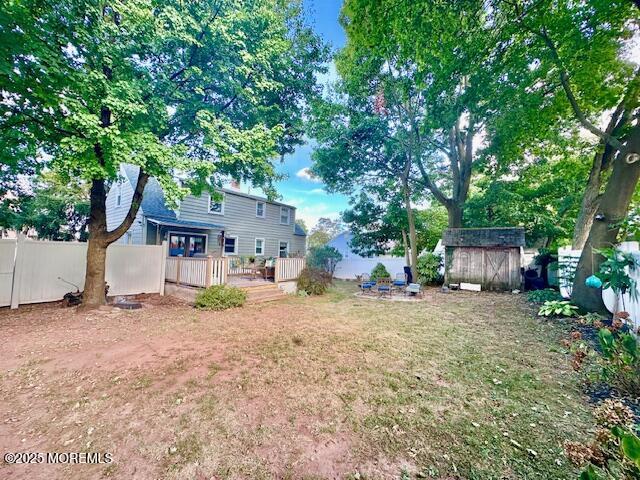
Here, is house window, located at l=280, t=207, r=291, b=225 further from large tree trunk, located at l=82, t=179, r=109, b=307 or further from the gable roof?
large tree trunk, located at l=82, t=179, r=109, b=307

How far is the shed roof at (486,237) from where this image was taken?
11.8 m

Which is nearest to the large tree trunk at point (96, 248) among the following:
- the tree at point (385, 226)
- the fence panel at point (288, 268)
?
the fence panel at point (288, 268)

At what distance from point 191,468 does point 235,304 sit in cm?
585

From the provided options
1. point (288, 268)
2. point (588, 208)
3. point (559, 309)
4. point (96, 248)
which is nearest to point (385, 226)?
point (288, 268)

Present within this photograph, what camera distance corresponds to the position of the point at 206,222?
607 inches

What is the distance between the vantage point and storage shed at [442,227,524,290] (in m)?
11.8

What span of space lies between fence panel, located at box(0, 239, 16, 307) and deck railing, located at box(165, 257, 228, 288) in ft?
12.8

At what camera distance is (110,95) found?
4977 millimetres

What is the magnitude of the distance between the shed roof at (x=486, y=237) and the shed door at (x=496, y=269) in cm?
39

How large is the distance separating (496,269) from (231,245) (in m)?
14.9

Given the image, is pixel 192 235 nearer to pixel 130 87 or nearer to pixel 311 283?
pixel 311 283

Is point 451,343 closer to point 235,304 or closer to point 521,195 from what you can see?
point 235,304

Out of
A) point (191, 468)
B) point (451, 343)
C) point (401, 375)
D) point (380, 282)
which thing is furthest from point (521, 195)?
point (191, 468)

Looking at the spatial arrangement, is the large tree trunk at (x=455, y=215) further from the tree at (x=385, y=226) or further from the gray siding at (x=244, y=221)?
the gray siding at (x=244, y=221)
